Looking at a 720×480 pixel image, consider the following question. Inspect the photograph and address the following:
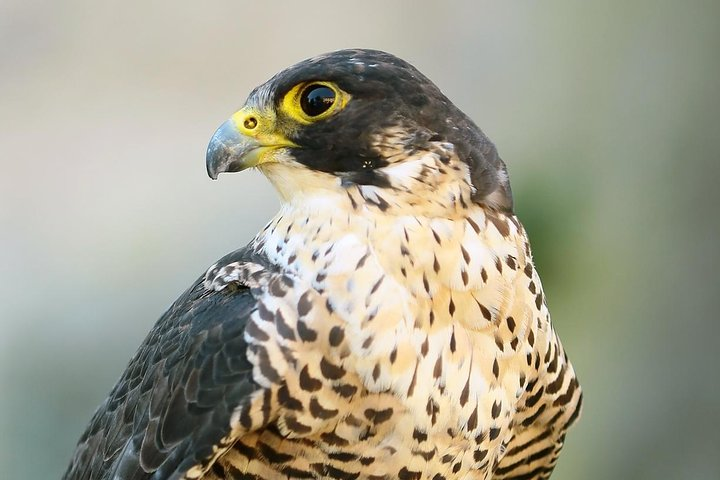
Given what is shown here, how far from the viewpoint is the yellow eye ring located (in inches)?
65.4

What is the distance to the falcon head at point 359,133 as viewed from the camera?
65.0 inches

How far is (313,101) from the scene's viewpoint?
5.47 ft

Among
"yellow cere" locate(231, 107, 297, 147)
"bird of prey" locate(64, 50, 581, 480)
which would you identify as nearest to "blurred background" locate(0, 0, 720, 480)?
"bird of prey" locate(64, 50, 581, 480)

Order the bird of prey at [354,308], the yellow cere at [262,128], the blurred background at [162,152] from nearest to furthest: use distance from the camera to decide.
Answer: the bird of prey at [354,308] < the yellow cere at [262,128] < the blurred background at [162,152]

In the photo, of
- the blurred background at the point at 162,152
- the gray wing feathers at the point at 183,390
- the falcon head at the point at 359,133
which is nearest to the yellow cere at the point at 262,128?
the falcon head at the point at 359,133

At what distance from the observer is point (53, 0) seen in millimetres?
4289

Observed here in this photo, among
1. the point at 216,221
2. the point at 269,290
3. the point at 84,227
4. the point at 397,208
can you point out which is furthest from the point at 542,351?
the point at 84,227

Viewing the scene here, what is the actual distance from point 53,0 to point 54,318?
1.79 meters

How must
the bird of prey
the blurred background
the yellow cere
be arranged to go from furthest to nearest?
the blurred background → the yellow cere → the bird of prey

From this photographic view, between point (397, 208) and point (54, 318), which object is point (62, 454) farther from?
point (397, 208)

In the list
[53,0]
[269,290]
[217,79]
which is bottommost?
[269,290]

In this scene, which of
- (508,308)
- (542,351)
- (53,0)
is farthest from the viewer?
(53,0)

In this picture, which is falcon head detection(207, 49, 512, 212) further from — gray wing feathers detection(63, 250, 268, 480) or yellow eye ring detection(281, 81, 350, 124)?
gray wing feathers detection(63, 250, 268, 480)

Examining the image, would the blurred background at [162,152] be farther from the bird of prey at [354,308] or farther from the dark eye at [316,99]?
the dark eye at [316,99]
